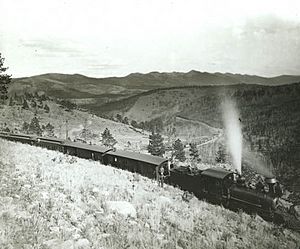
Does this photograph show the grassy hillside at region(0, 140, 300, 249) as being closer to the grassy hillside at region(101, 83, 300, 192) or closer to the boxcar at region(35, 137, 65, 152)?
the boxcar at region(35, 137, 65, 152)

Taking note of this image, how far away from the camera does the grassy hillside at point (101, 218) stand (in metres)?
5.02

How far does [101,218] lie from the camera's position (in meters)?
5.79

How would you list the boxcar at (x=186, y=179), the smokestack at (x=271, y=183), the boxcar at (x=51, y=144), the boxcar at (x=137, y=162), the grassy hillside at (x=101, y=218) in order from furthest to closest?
the boxcar at (x=51, y=144) < the boxcar at (x=137, y=162) < the boxcar at (x=186, y=179) < the smokestack at (x=271, y=183) < the grassy hillside at (x=101, y=218)

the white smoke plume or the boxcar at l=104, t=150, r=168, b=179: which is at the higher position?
the boxcar at l=104, t=150, r=168, b=179

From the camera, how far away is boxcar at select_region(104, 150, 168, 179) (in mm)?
11422

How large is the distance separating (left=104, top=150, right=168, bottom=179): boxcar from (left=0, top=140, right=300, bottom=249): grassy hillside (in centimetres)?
306

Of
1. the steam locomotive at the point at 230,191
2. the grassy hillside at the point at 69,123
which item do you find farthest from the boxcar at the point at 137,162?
the grassy hillside at the point at 69,123

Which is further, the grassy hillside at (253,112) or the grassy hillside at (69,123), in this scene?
the grassy hillside at (69,123)

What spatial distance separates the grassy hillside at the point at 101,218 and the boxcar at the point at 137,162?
3.06 meters

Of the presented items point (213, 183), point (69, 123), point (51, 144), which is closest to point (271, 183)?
point (213, 183)

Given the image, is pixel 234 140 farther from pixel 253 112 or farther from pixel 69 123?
pixel 69 123

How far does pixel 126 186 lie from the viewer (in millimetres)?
8070

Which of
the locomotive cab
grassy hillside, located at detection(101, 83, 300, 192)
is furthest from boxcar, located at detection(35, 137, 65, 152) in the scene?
grassy hillside, located at detection(101, 83, 300, 192)

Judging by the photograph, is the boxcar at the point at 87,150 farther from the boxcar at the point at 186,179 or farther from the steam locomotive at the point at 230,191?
the steam locomotive at the point at 230,191
